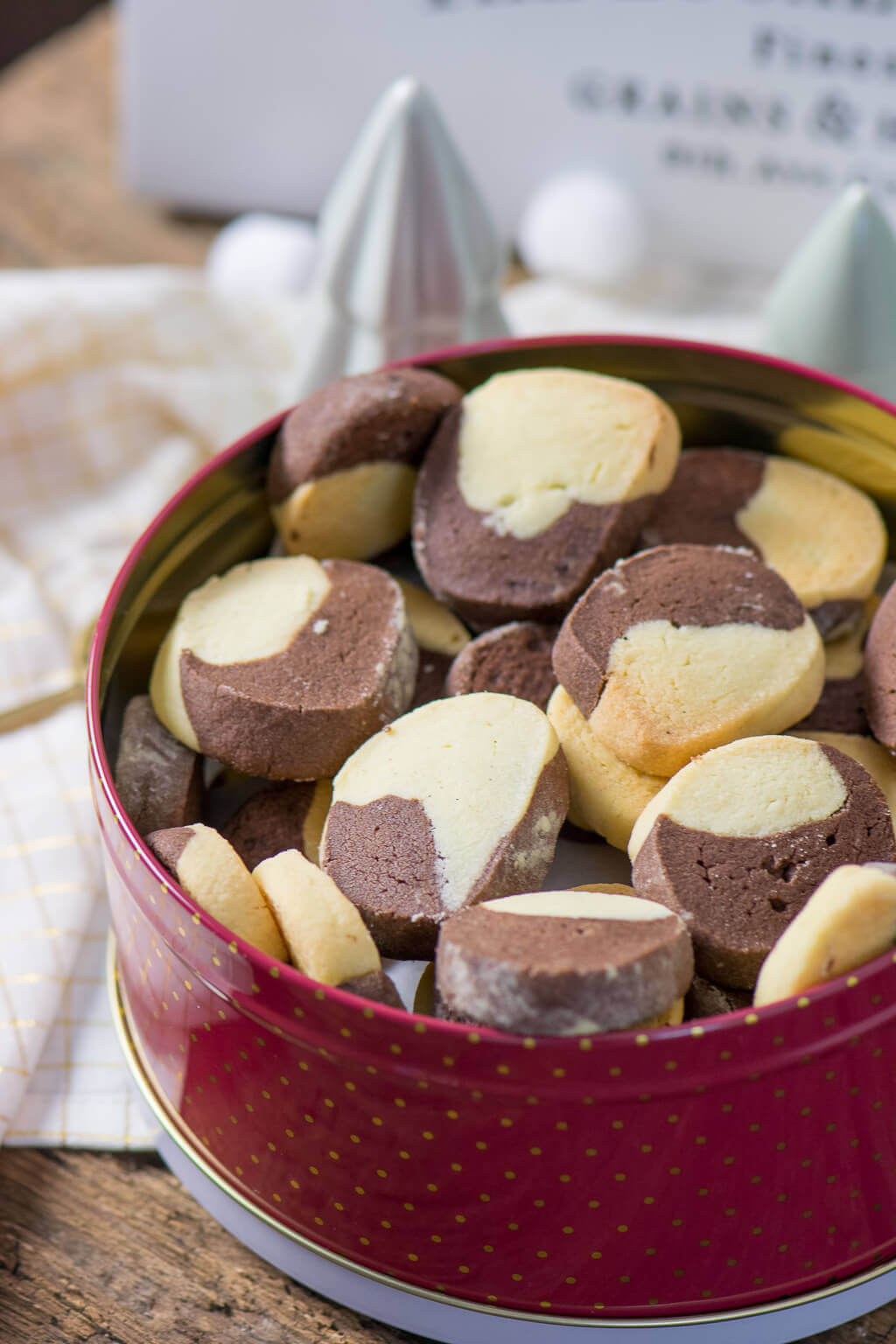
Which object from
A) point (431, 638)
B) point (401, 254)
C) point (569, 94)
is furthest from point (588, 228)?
point (431, 638)

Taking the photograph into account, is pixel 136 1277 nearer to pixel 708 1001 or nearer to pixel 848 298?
pixel 708 1001

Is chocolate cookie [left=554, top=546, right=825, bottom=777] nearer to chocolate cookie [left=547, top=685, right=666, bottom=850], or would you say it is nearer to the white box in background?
chocolate cookie [left=547, top=685, right=666, bottom=850]

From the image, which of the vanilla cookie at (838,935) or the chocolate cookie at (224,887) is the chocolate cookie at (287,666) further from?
the vanilla cookie at (838,935)

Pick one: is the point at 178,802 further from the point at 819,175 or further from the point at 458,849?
the point at 819,175

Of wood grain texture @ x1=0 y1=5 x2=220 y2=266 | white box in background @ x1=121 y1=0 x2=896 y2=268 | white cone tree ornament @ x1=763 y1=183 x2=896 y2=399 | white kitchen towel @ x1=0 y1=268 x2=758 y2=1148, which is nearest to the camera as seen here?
white kitchen towel @ x1=0 y1=268 x2=758 y2=1148

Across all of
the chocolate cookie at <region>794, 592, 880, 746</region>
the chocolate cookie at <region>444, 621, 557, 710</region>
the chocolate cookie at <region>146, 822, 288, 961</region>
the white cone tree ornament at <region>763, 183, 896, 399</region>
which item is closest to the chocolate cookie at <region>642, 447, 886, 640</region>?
the chocolate cookie at <region>794, 592, 880, 746</region>

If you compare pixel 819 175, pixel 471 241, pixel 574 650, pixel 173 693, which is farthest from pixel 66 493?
pixel 819 175
